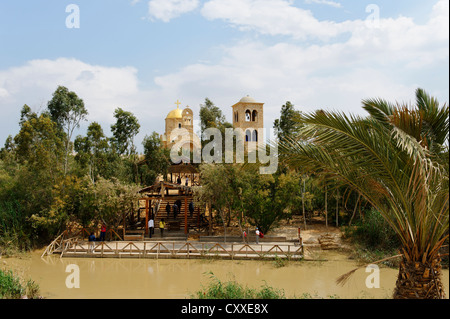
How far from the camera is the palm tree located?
5992 mm

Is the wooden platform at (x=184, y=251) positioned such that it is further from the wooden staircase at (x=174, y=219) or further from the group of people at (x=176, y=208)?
the group of people at (x=176, y=208)

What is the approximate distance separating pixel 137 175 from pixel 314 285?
69.8ft

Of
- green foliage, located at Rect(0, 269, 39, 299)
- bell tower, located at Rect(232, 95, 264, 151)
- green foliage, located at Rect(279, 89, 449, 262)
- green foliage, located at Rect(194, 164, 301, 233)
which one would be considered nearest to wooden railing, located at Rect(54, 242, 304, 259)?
green foliage, located at Rect(194, 164, 301, 233)

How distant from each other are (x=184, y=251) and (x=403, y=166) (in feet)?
41.7

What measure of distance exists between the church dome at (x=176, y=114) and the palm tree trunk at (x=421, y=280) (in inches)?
1805

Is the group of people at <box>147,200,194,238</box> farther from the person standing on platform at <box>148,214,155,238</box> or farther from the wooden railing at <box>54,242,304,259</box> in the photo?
the wooden railing at <box>54,242,304,259</box>

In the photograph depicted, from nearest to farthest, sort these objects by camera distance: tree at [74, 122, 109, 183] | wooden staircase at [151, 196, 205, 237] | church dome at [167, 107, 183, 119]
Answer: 1. wooden staircase at [151, 196, 205, 237]
2. tree at [74, 122, 109, 183]
3. church dome at [167, 107, 183, 119]

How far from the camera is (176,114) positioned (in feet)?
166

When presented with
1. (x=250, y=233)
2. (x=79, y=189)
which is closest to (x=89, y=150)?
(x=79, y=189)

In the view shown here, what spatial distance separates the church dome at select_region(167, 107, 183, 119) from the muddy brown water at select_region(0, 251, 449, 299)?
33909 mm

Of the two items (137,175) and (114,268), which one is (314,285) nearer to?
(114,268)

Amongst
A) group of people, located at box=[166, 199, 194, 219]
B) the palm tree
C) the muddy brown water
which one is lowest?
the muddy brown water

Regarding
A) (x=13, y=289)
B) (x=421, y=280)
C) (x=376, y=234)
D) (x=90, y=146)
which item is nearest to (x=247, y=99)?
(x=90, y=146)
